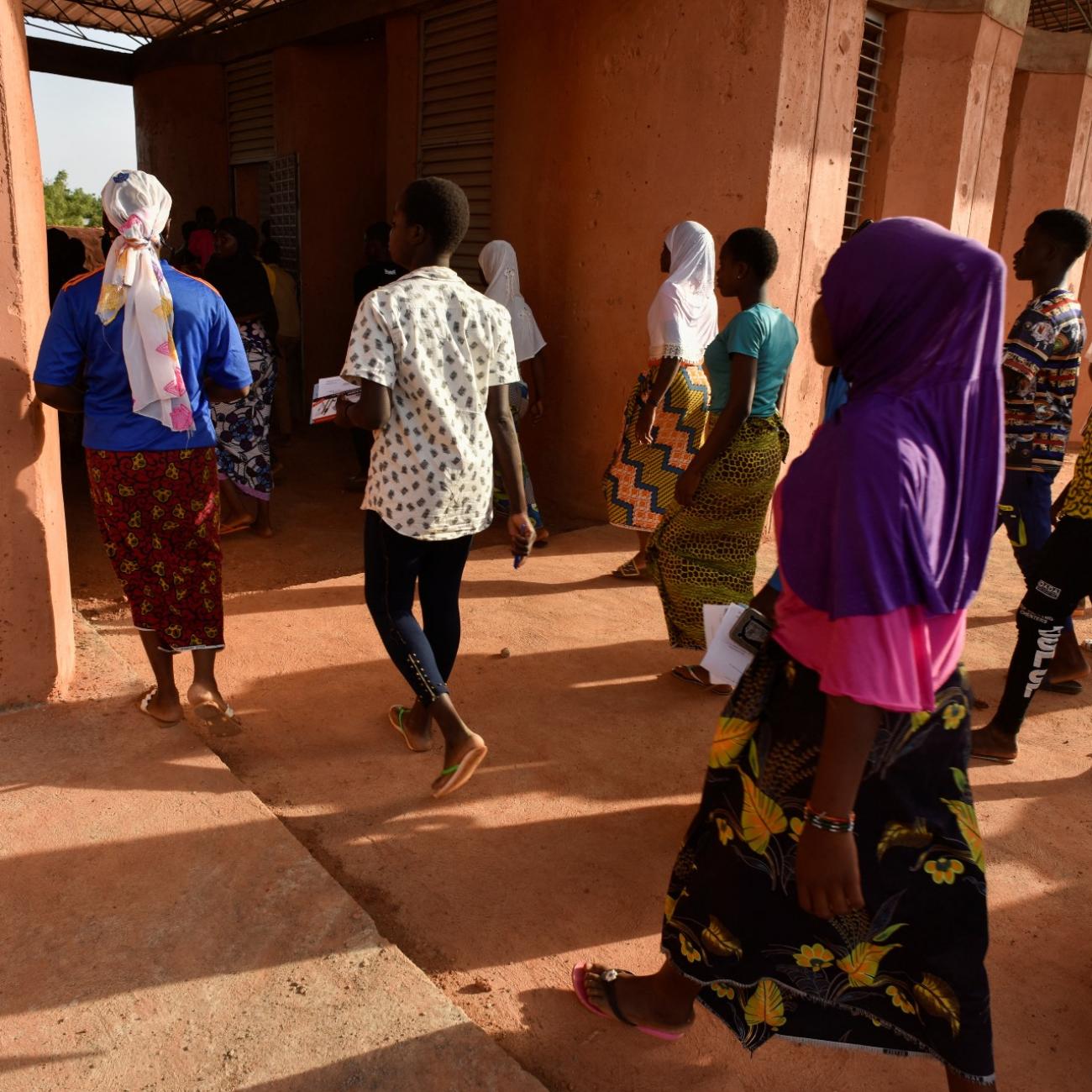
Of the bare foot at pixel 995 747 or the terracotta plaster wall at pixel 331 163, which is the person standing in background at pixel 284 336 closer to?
the terracotta plaster wall at pixel 331 163

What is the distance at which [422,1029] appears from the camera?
1.93 metres

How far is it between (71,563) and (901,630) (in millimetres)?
5088

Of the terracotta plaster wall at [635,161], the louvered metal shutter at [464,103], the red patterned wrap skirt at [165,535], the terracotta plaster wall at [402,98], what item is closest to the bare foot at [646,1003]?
the red patterned wrap skirt at [165,535]

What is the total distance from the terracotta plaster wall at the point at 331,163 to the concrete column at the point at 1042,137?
617 centimetres

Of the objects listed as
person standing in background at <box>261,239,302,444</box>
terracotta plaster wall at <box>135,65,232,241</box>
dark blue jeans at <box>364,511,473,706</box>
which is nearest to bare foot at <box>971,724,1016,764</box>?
dark blue jeans at <box>364,511,473,706</box>

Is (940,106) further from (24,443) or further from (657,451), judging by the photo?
(24,443)

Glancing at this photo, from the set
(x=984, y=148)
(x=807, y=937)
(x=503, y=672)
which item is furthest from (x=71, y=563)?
(x=984, y=148)

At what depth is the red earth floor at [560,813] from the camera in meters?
2.03

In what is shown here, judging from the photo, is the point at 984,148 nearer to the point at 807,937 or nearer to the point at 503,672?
the point at 503,672

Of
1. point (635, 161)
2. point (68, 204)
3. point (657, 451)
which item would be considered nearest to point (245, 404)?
point (657, 451)

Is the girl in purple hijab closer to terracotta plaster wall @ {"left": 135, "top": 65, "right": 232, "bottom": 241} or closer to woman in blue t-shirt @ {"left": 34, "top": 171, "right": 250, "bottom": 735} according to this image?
woman in blue t-shirt @ {"left": 34, "top": 171, "right": 250, "bottom": 735}

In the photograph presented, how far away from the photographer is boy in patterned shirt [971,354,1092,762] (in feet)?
10.3

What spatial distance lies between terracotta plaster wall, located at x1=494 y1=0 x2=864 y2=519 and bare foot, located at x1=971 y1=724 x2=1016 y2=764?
278 cm

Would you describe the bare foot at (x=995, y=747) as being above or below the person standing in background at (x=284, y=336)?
below
